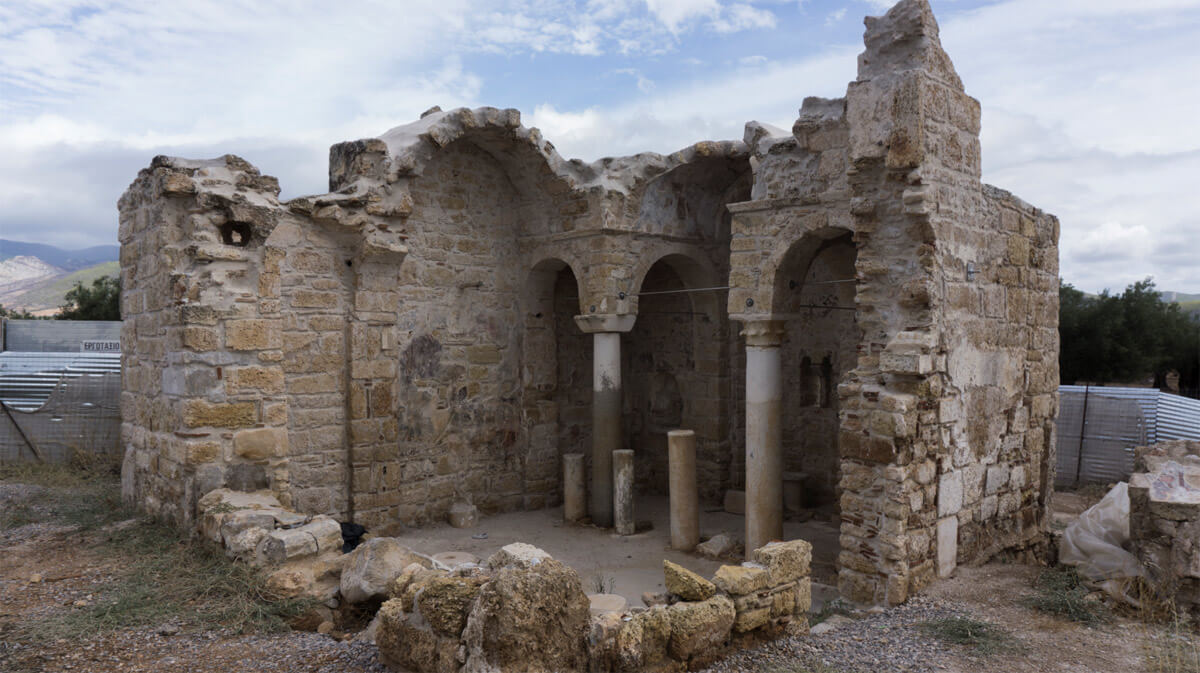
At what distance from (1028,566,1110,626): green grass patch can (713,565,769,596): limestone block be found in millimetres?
2208

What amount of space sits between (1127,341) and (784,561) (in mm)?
17399

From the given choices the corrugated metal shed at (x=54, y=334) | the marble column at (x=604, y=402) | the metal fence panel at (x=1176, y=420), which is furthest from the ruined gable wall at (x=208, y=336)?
the metal fence panel at (x=1176, y=420)

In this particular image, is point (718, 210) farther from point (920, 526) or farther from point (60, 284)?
point (60, 284)

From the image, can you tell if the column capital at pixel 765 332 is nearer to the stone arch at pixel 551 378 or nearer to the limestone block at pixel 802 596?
the stone arch at pixel 551 378

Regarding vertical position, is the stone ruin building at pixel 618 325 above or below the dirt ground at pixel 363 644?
above

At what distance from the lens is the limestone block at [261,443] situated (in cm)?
673

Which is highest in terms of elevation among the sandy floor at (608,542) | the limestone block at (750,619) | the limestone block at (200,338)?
the limestone block at (200,338)

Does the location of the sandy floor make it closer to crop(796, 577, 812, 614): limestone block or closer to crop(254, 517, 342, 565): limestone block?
crop(796, 577, 812, 614): limestone block

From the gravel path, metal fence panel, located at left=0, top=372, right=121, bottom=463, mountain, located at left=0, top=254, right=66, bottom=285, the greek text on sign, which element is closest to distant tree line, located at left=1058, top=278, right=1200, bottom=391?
the gravel path

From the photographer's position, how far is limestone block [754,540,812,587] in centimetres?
492

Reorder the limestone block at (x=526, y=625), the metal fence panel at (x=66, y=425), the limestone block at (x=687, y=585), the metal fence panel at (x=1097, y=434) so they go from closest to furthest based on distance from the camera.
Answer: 1. the limestone block at (x=526, y=625)
2. the limestone block at (x=687, y=585)
3. the metal fence panel at (x=66, y=425)
4. the metal fence panel at (x=1097, y=434)

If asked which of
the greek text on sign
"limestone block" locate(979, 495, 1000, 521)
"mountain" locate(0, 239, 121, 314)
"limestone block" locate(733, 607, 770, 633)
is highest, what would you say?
"mountain" locate(0, 239, 121, 314)

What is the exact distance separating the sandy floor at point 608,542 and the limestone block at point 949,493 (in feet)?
5.89

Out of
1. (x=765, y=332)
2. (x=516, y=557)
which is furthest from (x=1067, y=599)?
(x=516, y=557)
